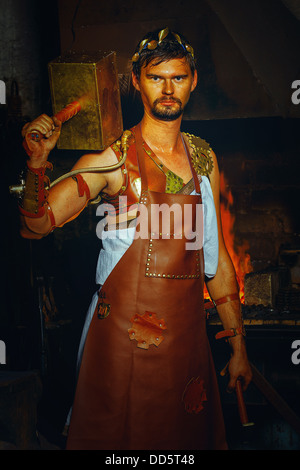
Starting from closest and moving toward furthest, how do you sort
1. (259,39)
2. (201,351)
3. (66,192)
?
(66,192) < (201,351) < (259,39)

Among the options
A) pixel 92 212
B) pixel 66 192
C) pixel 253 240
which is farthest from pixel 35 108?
pixel 253 240

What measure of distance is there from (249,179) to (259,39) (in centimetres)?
165

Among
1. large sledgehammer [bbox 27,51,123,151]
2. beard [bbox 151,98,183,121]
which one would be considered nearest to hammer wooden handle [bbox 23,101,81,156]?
large sledgehammer [bbox 27,51,123,151]

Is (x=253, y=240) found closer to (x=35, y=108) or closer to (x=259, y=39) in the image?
(x=259, y=39)

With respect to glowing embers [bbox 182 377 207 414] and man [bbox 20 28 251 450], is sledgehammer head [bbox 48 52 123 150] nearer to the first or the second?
man [bbox 20 28 251 450]

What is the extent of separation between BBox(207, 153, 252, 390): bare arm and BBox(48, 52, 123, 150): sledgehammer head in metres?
0.84

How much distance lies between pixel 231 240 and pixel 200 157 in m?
2.06

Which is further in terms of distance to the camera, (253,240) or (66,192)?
(253,240)

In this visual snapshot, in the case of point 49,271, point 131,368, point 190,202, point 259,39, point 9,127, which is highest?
point 259,39

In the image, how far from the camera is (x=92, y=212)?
16.9ft

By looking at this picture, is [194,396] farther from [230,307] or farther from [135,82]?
[135,82]

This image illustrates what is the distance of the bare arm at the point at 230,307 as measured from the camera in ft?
11.5

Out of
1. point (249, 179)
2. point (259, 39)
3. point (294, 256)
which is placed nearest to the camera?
point (259, 39)

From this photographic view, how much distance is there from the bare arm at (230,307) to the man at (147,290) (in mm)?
171
